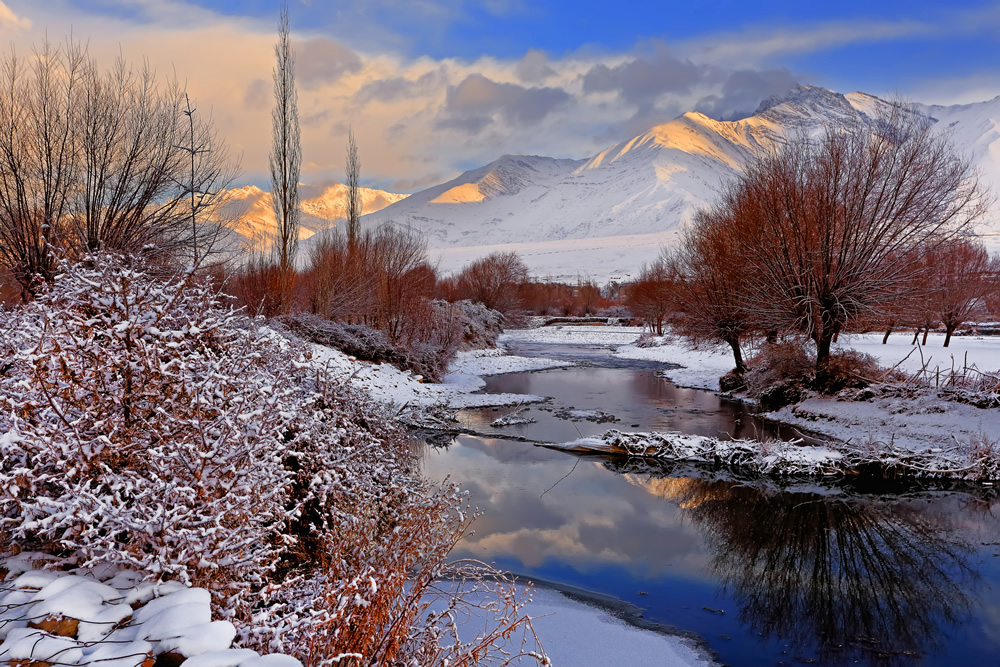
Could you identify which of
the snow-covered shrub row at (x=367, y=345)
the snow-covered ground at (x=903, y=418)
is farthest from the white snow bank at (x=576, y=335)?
the snow-covered shrub row at (x=367, y=345)

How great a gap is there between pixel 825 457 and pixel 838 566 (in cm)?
509

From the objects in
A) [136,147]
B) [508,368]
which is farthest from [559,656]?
[508,368]

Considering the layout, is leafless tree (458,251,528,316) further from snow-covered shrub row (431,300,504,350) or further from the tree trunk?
the tree trunk

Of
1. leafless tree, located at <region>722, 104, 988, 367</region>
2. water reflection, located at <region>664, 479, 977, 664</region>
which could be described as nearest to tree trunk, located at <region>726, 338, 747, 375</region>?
leafless tree, located at <region>722, 104, 988, 367</region>

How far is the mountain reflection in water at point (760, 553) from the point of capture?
636 centimetres

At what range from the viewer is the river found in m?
6.37

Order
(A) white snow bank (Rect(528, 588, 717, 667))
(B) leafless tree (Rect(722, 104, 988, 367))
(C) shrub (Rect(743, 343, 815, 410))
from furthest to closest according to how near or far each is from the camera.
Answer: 1. (C) shrub (Rect(743, 343, 815, 410))
2. (B) leafless tree (Rect(722, 104, 988, 367))
3. (A) white snow bank (Rect(528, 588, 717, 667))

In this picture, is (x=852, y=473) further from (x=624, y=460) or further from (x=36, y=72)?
(x=36, y=72)

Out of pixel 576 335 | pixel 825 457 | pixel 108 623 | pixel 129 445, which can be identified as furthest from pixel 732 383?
pixel 576 335

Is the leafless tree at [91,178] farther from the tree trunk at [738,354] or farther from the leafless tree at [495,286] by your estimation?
the leafless tree at [495,286]

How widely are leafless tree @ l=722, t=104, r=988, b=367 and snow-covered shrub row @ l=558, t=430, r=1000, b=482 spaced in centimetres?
610

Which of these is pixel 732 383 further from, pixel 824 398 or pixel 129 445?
pixel 129 445

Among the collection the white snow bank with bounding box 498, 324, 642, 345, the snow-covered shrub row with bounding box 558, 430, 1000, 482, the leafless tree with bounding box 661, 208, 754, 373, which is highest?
the leafless tree with bounding box 661, 208, 754, 373

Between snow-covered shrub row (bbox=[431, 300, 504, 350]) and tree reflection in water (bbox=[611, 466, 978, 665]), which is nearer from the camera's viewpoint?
tree reflection in water (bbox=[611, 466, 978, 665])
